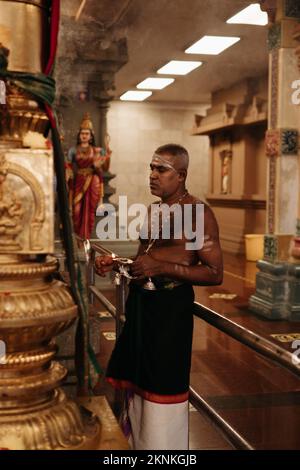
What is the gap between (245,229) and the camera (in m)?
12.3

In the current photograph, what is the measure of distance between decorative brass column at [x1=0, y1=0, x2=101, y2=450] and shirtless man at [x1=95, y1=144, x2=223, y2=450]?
2.07 ft

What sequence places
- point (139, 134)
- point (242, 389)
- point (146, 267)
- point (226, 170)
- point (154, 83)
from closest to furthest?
point (146, 267) → point (242, 389) → point (154, 83) → point (226, 170) → point (139, 134)

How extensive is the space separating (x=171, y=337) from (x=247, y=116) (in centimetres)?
1038

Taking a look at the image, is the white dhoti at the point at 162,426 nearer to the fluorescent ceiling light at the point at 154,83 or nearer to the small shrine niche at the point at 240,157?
the small shrine niche at the point at 240,157

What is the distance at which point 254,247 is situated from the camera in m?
10.8

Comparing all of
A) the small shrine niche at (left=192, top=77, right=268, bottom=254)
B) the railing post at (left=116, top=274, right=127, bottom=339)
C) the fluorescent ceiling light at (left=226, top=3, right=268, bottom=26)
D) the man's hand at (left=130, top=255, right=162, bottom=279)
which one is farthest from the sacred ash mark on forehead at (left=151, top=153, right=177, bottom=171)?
the small shrine niche at (left=192, top=77, right=268, bottom=254)

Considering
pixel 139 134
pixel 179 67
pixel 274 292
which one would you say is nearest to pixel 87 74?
pixel 179 67

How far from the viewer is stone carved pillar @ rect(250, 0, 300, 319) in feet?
19.0

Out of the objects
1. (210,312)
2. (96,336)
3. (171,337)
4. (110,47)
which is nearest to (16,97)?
(210,312)

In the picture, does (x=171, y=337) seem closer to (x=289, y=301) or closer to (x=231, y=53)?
(x=289, y=301)

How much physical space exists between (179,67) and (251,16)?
389 cm

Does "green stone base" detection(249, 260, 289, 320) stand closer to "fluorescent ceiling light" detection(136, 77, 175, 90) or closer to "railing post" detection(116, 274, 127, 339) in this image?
"railing post" detection(116, 274, 127, 339)

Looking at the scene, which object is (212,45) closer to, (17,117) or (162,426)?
(162,426)

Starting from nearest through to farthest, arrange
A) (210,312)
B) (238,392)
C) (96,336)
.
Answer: (210,312) < (238,392) < (96,336)
